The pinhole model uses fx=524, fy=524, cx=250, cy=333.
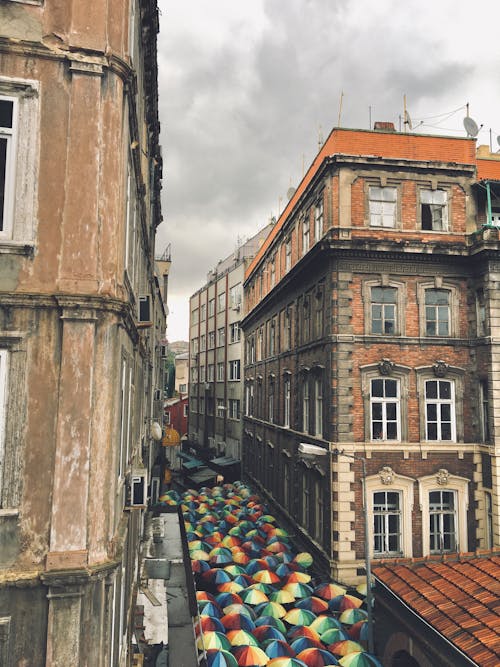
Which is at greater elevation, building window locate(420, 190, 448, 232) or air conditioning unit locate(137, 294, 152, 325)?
building window locate(420, 190, 448, 232)

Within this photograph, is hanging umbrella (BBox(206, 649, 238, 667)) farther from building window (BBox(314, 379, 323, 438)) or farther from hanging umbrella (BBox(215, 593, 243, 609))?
building window (BBox(314, 379, 323, 438))

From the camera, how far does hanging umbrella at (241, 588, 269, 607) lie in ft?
60.5

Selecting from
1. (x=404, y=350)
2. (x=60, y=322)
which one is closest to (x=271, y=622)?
(x=404, y=350)

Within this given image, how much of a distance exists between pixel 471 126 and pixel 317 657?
896 inches

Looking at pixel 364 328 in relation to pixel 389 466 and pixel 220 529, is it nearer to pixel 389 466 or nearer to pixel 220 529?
pixel 389 466

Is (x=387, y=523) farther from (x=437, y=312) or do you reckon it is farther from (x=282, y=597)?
(x=437, y=312)

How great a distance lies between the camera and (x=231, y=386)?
52594 mm

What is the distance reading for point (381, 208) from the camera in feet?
72.4

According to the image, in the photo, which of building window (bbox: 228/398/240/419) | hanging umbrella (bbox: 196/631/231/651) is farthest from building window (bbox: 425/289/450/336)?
building window (bbox: 228/398/240/419)

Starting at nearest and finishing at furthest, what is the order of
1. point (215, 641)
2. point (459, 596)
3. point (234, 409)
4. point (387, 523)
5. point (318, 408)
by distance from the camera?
point (459, 596) → point (215, 641) → point (387, 523) → point (318, 408) → point (234, 409)

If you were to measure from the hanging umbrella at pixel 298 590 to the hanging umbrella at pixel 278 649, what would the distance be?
3581 millimetres

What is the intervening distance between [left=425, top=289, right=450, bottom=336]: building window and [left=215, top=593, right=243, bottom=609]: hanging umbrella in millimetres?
12584

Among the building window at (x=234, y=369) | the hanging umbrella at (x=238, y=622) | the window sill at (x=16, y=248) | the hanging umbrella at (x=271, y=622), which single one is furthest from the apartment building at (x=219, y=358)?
the window sill at (x=16, y=248)

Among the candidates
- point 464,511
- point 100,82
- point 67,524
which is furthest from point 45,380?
point 464,511
